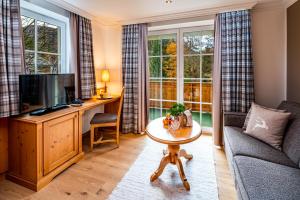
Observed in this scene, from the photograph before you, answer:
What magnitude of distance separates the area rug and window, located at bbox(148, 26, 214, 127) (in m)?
1.18

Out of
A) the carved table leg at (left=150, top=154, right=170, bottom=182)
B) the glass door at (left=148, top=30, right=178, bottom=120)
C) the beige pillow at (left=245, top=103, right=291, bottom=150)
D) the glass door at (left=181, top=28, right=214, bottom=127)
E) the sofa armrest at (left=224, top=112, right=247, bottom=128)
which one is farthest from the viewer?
the glass door at (left=148, top=30, right=178, bottom=120)

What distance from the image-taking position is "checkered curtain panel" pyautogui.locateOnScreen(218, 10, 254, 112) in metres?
2.67

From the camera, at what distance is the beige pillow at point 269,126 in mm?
1863

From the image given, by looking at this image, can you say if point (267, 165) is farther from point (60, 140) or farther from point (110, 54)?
point (110, 54)

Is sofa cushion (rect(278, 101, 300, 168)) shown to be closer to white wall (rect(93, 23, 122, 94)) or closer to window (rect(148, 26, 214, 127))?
window (rect(148, 26, 214, 127))

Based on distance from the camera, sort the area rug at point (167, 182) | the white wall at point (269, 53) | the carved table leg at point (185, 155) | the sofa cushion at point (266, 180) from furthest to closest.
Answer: the white wall at point (269, 53) < the carved table leg at point (185, 155) < the area rug at point (167, 182) < the sofa cushion at point (266, 180)

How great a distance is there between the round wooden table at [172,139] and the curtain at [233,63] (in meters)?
0.95

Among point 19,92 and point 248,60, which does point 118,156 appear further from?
point 248,60

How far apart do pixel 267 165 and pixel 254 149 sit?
29 centimetres

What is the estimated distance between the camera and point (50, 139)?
6.53 feet

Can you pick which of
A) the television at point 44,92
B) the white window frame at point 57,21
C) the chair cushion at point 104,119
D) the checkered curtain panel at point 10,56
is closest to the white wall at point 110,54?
the white window frame at point 57,21

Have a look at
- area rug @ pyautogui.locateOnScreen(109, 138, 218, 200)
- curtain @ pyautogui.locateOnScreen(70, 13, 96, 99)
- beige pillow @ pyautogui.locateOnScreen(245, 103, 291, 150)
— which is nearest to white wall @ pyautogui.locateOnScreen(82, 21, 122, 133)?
curtain @ pyautogui.locateOnScreen(70, 13, 96, 99)

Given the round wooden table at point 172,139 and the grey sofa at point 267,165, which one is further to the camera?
the round wooden table at point 172,139

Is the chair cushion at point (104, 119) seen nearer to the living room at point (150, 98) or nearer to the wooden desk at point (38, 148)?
the living room at point (150, 98)
